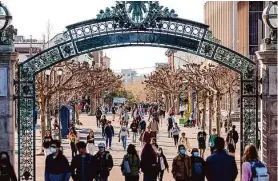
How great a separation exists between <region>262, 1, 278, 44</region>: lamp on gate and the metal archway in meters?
0.85

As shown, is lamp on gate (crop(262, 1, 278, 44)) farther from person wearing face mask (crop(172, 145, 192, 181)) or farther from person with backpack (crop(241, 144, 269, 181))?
person with backpack (crop(241, 144, 269, 181))

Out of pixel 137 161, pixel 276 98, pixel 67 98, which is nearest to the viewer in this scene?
pixel 137 161

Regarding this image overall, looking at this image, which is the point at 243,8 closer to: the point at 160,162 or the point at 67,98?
the point at 67,98

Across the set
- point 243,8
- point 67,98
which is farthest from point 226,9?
point 67,98

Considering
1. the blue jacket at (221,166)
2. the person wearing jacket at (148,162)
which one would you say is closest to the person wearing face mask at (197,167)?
the blue jacket at (221,166)

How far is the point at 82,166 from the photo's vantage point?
1489 cm

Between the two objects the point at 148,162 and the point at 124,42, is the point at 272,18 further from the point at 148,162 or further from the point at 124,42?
the point at 148,162

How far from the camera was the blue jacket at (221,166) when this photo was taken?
45.5ft

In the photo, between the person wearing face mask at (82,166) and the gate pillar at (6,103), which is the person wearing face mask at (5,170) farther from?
the gate pillar at (6,103)

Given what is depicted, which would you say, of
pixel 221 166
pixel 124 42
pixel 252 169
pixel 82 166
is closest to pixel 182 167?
pixel 221 166

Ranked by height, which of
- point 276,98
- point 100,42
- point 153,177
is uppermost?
point 100,42

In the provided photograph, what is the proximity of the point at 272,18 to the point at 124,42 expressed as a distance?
3589 millimetres

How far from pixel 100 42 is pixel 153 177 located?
11.8 feet

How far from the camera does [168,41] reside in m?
17.7
